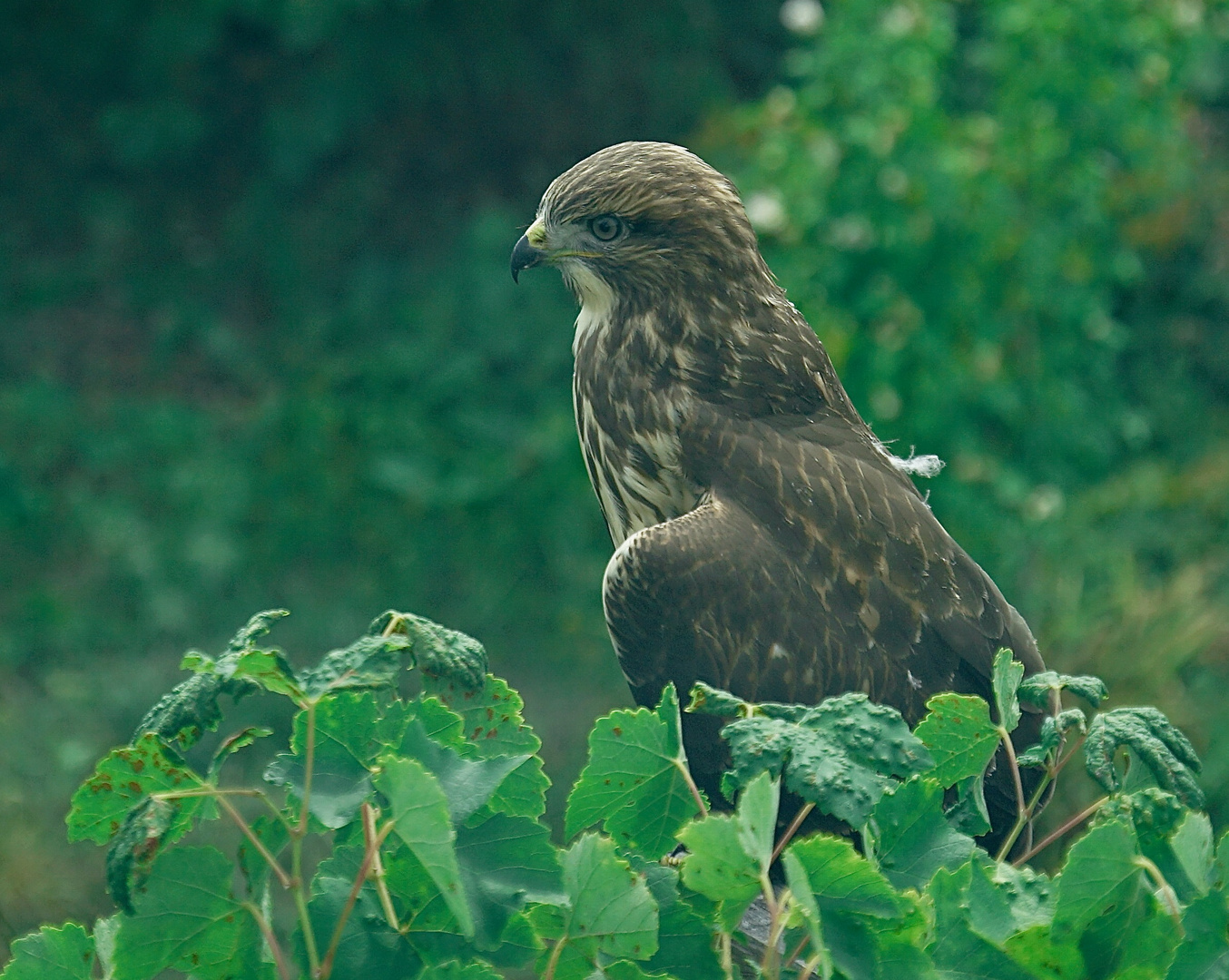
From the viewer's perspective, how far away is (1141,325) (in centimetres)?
615

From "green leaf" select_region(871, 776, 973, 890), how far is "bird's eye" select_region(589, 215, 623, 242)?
1380 millimetres

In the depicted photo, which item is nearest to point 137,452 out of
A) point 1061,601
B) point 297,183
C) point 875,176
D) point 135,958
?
point 297,183

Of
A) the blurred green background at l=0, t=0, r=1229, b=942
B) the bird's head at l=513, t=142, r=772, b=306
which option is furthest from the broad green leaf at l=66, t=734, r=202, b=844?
the blurred green background at l=0, t=0, r=1229, b=942

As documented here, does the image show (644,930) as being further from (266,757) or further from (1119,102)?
(1119,102)

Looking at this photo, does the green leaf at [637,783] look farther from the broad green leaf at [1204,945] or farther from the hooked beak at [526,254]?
the hooked beak at [526,254]

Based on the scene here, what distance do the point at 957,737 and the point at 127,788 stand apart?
703mm

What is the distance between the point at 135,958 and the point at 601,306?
1571mm

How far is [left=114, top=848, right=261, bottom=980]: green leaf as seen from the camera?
121cm

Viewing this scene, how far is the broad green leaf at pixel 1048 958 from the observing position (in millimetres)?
1227

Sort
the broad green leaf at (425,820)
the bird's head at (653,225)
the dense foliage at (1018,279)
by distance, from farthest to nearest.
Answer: the dense foliage at (1018,279), the bird's head at (653,225), the broad green leaf at (425,820)

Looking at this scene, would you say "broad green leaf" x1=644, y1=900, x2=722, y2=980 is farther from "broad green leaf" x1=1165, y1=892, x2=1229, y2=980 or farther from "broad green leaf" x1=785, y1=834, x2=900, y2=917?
"broad green leaf" x1=1165, y1=892, x2=1229, y2=980

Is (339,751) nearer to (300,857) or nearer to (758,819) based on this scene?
(300,857)

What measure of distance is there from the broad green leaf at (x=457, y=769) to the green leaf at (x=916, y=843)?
32cm

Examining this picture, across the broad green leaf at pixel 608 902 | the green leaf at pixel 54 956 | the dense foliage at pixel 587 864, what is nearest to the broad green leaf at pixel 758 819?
the dense foliage at pixel 587 864
